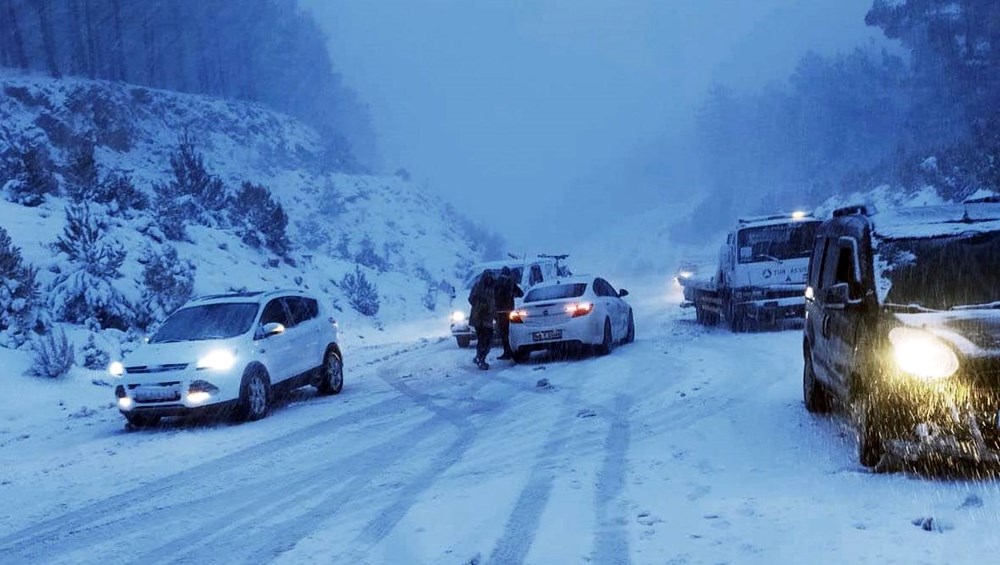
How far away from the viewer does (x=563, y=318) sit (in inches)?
621

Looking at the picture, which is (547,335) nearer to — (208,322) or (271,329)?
(271,329)

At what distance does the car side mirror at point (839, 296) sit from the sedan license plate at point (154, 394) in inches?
309

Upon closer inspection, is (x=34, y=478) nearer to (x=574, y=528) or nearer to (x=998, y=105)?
(x=574, y=528)

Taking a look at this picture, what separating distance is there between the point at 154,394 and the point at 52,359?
16.3 ft

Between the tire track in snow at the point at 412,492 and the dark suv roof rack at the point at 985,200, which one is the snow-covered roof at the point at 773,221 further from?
the dark suv roof rack at the point at 985,200

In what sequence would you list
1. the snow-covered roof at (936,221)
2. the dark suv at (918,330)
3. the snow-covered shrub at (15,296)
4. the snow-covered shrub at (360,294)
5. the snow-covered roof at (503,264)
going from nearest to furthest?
the dark suv at (918,330) → the snow-covered roof at (936,221) → the snow-covered shrub at (15,296) → the snow-covered roof at (503,264) → the snow-covered shrub at (360,294)

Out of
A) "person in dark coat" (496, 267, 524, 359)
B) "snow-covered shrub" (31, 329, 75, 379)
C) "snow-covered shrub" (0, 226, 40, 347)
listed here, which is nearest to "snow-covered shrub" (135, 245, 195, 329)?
"snow-covered shrub" (0, 226, 40, 347)

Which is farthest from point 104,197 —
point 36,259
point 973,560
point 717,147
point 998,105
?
point 717,147

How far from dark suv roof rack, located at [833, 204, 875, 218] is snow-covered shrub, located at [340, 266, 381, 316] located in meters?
22.6

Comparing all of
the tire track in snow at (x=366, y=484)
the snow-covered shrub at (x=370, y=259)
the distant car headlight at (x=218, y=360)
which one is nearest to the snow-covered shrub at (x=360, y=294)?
the snow-covered shrub at (x=370, y=259)

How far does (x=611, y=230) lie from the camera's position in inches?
4860

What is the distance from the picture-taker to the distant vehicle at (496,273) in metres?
19.2

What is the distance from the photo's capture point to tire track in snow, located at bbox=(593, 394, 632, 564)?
5.25m

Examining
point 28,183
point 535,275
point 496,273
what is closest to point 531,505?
point 496,273
